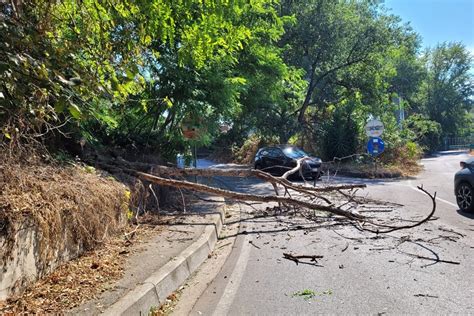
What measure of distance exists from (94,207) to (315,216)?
4789mm

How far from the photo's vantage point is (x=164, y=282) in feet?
15.4

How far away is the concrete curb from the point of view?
13.0ft

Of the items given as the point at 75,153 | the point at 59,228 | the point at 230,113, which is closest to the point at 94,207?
the point at 59,228

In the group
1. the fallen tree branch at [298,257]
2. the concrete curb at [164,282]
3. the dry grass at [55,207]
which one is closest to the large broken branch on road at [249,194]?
the concrete curb at [164,282]

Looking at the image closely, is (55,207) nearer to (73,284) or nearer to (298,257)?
(73,284)

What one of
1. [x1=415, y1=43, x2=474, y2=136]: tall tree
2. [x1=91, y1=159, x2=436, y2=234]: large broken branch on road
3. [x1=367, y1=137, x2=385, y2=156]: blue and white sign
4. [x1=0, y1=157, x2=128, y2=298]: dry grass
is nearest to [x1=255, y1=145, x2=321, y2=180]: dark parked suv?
[x1=367, y1=137, x2=385, y2=156]: blue and white sign

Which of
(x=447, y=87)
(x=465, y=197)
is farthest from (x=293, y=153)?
(x=447, y=87)

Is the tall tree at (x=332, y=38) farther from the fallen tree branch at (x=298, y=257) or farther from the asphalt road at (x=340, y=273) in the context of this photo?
the fallen tree branch at (x=298, y=257)

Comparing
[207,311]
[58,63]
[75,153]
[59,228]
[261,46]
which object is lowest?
[207,311]

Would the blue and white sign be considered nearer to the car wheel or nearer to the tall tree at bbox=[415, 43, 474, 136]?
the car wheel

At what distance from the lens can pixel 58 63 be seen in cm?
427

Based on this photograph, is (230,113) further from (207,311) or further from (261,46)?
(207,311)

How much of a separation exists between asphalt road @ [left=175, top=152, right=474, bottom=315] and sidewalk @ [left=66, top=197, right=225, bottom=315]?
24 cm

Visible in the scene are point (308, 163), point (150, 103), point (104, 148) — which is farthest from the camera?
point (308, 163)
